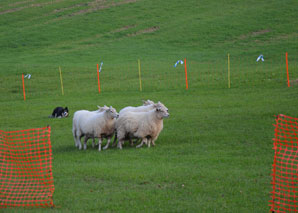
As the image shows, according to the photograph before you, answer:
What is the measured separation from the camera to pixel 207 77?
111ft

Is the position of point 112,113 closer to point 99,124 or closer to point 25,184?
point 99,124

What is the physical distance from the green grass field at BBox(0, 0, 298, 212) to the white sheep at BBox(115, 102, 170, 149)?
1.63 feet

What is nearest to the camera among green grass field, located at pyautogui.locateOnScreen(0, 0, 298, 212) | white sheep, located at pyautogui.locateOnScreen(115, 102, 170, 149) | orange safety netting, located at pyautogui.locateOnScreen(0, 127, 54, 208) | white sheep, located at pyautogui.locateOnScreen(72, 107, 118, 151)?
orange safety netting, located at pyautogui.locateOnScreen(0, 127, 54, 208)

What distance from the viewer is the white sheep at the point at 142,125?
14613 millimetres

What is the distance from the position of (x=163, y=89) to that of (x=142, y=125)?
16.4m

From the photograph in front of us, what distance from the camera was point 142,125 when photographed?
14625mm

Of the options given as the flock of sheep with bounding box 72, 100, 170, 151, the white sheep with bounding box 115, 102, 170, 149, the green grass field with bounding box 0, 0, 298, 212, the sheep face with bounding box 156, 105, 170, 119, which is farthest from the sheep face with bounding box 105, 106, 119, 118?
the sheep face with bounding box 156, 105, 170, 119

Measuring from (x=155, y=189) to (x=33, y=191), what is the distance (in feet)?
9.09

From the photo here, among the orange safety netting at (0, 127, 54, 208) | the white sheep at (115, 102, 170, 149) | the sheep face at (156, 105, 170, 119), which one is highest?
the sheep face at (156, 105, 170, 119)

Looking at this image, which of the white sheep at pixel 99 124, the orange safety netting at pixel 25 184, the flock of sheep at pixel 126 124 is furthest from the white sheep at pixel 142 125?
the orange safety netting at pixel 25 184

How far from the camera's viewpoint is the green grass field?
977 cm

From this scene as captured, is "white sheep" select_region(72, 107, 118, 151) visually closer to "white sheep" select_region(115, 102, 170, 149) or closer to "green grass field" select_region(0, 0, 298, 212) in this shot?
"white sheep" select_region(115, 102, 170, 149)

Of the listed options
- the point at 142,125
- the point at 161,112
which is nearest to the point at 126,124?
the point at 142,125

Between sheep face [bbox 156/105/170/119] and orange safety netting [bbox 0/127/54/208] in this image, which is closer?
orange safety netting [bbox 0/127/54/208]
